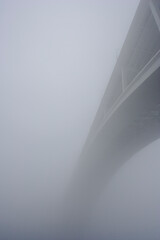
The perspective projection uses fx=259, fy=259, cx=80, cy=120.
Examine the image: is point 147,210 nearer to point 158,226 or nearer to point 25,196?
point 158,226

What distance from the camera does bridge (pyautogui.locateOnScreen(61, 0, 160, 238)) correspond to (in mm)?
5832

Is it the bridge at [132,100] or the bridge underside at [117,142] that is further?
the bridge underside at [117,142]

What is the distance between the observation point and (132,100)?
275 inches

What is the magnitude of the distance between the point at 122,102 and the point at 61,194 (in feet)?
106

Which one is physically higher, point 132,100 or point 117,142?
point 117,142

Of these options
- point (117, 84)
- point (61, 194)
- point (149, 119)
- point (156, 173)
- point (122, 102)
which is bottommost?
point (122, 102)

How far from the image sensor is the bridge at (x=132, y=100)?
5.83 m

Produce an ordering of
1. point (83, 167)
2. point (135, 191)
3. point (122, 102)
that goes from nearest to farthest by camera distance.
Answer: point (122, 102), point (83, 167), point (135, 191)

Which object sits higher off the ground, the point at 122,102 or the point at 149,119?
the point at 149,119

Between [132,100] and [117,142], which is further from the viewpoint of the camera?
[117,142]

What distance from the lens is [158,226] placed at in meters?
26.9

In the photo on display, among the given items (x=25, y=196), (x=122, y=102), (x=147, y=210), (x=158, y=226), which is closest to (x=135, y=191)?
(x=147, y=210)

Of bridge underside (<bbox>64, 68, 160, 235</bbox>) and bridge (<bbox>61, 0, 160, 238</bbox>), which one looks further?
bridge underside (<bbox>64, 68, 160, 235</bbox>)

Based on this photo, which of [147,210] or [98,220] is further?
[147,210]
